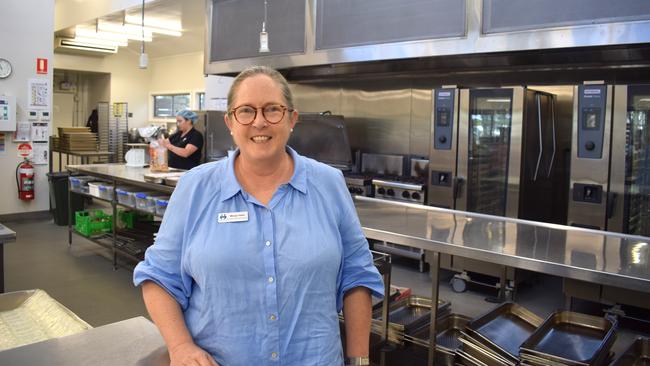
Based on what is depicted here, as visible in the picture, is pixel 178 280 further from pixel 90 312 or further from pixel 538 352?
pixel 90 312

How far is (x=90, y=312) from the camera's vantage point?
4.15 m

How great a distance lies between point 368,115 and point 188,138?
2.13 metres

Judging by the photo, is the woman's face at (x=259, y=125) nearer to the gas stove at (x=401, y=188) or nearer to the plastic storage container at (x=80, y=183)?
the gas stove at (x=401, y=188)

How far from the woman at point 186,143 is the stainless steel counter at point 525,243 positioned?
3507mm

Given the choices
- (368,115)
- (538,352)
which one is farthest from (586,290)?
(368,115)

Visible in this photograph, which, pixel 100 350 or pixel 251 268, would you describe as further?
pixel 100 350

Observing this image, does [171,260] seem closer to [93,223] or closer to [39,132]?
[93,223]

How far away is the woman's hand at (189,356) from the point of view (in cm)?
130

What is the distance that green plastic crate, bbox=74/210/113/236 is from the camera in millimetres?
5867

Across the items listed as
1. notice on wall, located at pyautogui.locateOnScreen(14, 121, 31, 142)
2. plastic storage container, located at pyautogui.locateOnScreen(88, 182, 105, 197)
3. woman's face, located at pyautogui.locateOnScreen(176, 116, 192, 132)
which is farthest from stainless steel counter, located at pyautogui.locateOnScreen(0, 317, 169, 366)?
notice on wall, located at pyautogui.locateOnScreen(14, 121, 31, 142)

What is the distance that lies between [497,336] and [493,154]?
2.49m

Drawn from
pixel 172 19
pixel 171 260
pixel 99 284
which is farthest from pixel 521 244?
pixel 172 19

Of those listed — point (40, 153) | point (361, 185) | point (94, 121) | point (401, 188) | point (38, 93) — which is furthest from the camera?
point (94, 121)

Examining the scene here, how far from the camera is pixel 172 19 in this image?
8.71 metres
